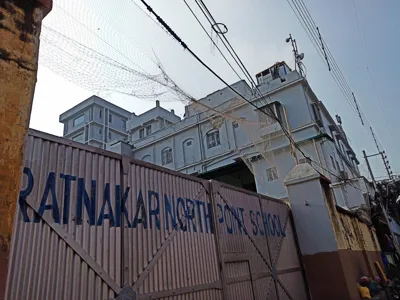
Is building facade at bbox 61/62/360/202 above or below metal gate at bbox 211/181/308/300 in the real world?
above

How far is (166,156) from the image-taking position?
25828 millimetres

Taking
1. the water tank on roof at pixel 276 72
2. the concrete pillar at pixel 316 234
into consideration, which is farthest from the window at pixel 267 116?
the concrete pillar at pixel 316 234

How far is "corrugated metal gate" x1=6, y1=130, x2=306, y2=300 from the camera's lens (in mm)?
2773

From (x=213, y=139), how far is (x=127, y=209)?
19.9m

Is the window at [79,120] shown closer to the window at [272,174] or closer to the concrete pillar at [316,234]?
the window at [272,174]

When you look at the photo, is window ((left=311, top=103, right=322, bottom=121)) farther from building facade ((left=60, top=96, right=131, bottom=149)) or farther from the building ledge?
building facade ((left=60, top=96, right=131, bottom=149))

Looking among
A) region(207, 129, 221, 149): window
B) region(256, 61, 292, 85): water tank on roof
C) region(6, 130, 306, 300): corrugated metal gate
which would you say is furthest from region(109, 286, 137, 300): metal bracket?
region(207, 129, 221, 149): window

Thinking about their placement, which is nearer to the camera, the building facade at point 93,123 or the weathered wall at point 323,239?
the weathered wall at point 323,239

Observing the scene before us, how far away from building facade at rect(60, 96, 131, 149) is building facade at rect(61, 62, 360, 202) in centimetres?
903

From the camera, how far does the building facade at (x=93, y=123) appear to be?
115 feet

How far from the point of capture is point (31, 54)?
6.26 ft

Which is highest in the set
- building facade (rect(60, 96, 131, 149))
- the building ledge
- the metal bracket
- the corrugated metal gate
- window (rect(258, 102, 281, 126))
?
building facade (rect(60, 96, 131, 149))

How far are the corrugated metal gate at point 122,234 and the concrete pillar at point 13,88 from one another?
1250 millimetres

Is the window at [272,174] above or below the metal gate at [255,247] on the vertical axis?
above
